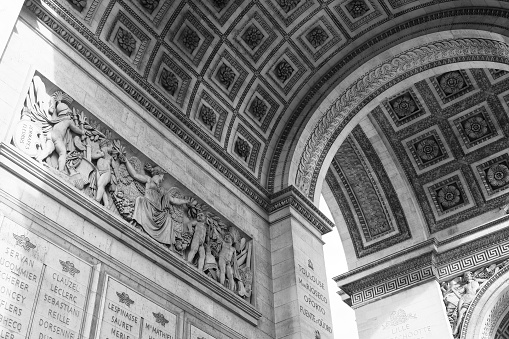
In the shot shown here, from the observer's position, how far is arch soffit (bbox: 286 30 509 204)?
601 inches

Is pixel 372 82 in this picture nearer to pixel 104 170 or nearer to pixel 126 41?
pixel 126 41

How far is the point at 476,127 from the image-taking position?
19.1 m

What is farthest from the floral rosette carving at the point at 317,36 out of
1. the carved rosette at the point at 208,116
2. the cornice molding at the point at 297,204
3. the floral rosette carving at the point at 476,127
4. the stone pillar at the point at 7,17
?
the stone pillar at the point at 7,17

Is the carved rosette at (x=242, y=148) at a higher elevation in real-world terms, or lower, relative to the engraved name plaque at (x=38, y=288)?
higher

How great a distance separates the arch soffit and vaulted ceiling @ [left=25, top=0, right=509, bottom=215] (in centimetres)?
23

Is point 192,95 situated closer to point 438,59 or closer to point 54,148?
point 54,148

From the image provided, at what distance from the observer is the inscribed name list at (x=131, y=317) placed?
902cm

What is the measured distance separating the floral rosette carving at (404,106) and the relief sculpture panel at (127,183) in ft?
27.9

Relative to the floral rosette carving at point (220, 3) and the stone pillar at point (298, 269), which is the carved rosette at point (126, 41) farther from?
the stone pillar at point (298, 269)

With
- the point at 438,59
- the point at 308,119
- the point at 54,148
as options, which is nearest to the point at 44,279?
the point at 54,148

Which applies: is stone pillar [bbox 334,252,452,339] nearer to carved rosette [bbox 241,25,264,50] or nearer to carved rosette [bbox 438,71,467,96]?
carved rosette [bbox 438,71,467,96]

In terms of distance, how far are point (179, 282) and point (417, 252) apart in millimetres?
9899

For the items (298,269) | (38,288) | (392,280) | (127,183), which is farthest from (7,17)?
(392,280)

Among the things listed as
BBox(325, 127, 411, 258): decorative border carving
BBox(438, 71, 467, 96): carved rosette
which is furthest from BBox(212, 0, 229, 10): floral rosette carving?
BBox(438, 71, 467, 96): carved rosette
